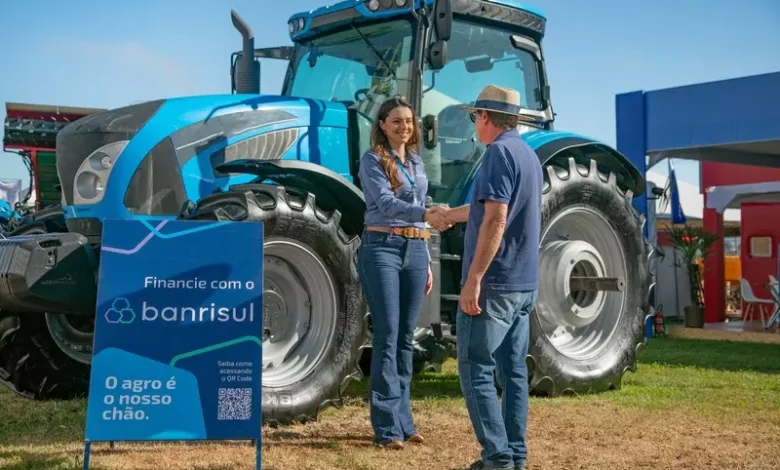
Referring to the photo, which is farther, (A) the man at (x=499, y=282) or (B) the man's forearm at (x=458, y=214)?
(B) the man's forearm at (x=458, y=214)

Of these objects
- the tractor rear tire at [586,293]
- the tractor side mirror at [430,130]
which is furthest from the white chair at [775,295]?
the tractor side mirror at [430,130]

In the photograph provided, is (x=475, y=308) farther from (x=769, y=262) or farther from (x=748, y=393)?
(x=769, y=262)

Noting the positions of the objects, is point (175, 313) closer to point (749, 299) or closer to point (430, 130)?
point (430, 130)

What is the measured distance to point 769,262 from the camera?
592 inches

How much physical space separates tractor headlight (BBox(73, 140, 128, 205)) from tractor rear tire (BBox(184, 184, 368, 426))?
0.61 meters

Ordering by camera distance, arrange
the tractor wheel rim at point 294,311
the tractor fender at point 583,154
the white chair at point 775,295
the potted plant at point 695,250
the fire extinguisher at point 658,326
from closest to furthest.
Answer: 1. the tractor wheel rim at point 294,311
2. the tractor fender at point 583,154
3. the white chair at point 775,295
4. the fire extinguisher at point 658,326
5. the potted plant at point 695,250

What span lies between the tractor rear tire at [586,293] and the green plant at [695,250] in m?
7.91

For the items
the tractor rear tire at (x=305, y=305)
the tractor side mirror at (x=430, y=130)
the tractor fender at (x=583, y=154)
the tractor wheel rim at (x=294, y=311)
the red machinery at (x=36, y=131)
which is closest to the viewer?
the tractor rear tire at (x=305, y=305)

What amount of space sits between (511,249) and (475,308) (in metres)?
0.30

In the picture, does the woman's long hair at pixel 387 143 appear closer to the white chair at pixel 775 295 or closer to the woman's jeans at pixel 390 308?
the woman's jeans at pixel 390 308

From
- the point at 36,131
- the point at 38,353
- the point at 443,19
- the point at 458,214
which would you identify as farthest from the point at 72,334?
the point at 36,131

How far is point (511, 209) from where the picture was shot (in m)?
3.61

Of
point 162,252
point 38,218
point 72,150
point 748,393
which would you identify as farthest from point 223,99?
point 748,393

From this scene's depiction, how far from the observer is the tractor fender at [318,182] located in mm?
4898
